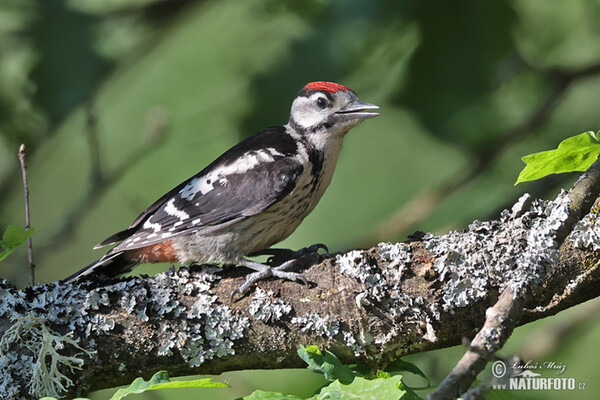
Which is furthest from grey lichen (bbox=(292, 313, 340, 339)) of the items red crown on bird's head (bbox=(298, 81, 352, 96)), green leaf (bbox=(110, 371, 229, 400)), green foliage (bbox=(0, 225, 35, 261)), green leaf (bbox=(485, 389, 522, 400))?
red crown on bird's head (bbox=(298, 81, 352, 96))

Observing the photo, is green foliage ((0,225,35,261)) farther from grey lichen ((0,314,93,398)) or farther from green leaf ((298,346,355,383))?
green leaf ((298,346,355,383))

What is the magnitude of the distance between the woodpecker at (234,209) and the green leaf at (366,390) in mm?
877

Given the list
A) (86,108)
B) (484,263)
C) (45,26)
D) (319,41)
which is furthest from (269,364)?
(45,26)

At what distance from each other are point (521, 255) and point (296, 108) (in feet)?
3.50

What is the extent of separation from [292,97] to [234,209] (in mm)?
606

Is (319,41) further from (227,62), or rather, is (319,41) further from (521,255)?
(521,255)

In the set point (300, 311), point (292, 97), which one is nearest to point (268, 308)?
point (300, 311)

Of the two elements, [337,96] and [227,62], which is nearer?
[337,96]

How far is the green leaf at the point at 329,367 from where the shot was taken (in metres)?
1.05

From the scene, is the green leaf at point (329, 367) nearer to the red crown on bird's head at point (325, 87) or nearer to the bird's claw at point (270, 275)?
the bird's claw at point (270, 275)

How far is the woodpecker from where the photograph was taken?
1912mm

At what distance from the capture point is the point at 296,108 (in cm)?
222

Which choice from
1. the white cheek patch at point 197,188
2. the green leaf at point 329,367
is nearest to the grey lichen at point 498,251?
the green leaf at point 329,367

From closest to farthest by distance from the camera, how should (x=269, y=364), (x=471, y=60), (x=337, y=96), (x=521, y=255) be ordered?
1. (x=521, y=255)
2. (x=269, y=364)
3. (x=337, y=96)
4. (x=471, y=60)
